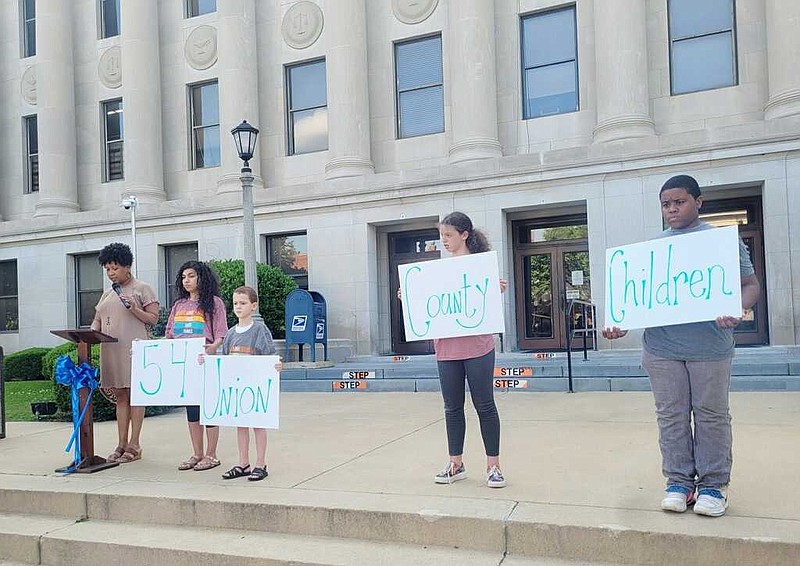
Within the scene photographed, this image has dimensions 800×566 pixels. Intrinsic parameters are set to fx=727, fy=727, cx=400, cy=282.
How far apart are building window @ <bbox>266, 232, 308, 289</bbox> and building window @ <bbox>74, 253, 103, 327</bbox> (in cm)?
620

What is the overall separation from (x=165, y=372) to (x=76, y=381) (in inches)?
33.1

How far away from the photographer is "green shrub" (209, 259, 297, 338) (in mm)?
15953

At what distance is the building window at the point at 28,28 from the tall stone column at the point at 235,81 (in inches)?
319

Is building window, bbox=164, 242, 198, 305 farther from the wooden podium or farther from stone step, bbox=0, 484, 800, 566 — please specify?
stone step, bbox=0, 484, 800, 566

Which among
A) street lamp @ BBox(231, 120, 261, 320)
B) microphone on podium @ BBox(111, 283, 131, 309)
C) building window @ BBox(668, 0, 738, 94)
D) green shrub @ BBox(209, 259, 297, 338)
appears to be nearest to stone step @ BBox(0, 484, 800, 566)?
microphone on podium @ BBox(111, 283, 131, 309)

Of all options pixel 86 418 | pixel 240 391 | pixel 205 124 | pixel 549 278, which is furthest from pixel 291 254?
→ pixel 240 391

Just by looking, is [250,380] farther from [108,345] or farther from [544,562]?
[544,562]

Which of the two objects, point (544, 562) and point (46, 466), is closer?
point (544, 562)

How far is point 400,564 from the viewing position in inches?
171

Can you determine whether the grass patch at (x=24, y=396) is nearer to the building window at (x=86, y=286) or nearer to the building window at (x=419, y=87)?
the building window at (x=86, y=286)

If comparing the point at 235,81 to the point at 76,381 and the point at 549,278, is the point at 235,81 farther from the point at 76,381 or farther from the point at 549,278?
the point at 76,381

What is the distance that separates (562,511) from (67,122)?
859 inches

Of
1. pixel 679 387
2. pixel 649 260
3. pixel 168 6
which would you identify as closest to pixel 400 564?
pixel 679 387

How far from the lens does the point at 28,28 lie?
23.9 meters
